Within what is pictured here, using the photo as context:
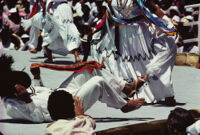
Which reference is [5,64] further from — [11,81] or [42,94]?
[42,94]

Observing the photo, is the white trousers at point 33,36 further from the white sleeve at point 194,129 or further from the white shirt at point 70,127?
the white sleeve at point 194,129

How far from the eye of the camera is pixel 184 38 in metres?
14.5

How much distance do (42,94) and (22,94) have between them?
29 cm

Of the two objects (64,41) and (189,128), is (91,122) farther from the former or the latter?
(64,41)

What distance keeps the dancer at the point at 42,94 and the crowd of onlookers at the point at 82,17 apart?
7417 millimetres

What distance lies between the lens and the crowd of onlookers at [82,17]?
1518 cm

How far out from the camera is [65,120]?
186 inches

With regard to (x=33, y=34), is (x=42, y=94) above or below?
above

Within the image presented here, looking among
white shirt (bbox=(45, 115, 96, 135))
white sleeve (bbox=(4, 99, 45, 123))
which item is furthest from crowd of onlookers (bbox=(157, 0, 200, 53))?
white shirt (bbox=(45, 115, 96, 135))

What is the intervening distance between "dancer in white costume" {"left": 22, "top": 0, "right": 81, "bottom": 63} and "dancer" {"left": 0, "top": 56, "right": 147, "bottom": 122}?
5532 millimetres

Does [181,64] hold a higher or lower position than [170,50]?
lower

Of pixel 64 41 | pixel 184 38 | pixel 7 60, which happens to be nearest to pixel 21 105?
pixel 7 60

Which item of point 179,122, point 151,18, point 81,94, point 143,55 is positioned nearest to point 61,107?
point 179,122

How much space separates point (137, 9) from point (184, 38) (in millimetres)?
5903
